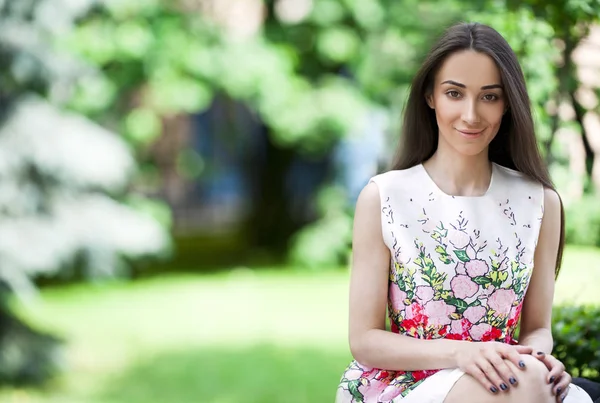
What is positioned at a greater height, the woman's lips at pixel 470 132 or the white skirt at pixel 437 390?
the woman's lips at pixel 470 132

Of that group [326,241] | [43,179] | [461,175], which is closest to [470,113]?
[461,175]

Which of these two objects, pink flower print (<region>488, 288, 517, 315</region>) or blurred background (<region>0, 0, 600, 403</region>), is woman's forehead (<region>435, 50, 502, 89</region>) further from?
blurred background (<region>0, 0, 600, 403</region>)

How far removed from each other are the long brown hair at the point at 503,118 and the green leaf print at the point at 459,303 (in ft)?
1.30

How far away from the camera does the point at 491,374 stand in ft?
6.67

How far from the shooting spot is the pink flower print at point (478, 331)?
228cm

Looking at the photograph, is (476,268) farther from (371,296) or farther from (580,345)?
(580,345)

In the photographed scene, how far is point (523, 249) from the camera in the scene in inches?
91.5

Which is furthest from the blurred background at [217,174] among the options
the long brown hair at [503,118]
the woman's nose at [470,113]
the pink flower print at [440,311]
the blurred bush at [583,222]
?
the woman's nose at [470,113]

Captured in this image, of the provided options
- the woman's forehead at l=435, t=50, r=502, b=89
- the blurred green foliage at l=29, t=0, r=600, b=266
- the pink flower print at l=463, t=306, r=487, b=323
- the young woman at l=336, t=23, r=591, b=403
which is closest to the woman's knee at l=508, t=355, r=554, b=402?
the young woman at l=336, t=23, r=591, b=403

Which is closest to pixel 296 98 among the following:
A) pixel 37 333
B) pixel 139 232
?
pixel 139 232

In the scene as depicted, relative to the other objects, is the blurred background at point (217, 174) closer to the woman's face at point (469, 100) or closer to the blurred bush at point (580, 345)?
the blurred bush at point (580, 345)

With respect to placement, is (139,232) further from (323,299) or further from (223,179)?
(223,179)

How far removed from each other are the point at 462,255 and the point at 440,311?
0.49ft

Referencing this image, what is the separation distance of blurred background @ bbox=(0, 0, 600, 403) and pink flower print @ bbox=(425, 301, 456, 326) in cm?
89
